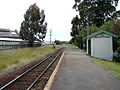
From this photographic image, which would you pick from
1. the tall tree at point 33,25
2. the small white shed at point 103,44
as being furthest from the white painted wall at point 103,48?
the tall tree at point 33,25

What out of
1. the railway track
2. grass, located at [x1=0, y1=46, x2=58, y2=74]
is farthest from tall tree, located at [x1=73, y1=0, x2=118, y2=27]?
the railway track

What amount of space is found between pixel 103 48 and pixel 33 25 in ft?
97.0

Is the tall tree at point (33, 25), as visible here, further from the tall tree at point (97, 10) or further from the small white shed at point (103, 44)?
the small white shed at point (103, 44)

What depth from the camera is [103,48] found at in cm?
2338

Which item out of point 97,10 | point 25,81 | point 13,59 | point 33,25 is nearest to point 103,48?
point 13,59

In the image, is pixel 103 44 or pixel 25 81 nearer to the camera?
pixel 25 81

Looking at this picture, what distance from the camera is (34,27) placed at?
161 feet

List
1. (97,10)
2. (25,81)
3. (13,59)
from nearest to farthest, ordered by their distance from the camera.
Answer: (25,81) → (13,59) → (97,10)

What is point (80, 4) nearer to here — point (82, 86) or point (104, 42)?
point (104, 42)

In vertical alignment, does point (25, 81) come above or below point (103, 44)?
below

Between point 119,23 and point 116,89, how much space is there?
16983 mm

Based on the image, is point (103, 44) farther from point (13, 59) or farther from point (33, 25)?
point (33, 25)

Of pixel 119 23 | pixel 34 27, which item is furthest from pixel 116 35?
pixel 34 27

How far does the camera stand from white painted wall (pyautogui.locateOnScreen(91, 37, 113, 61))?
23094 mm
